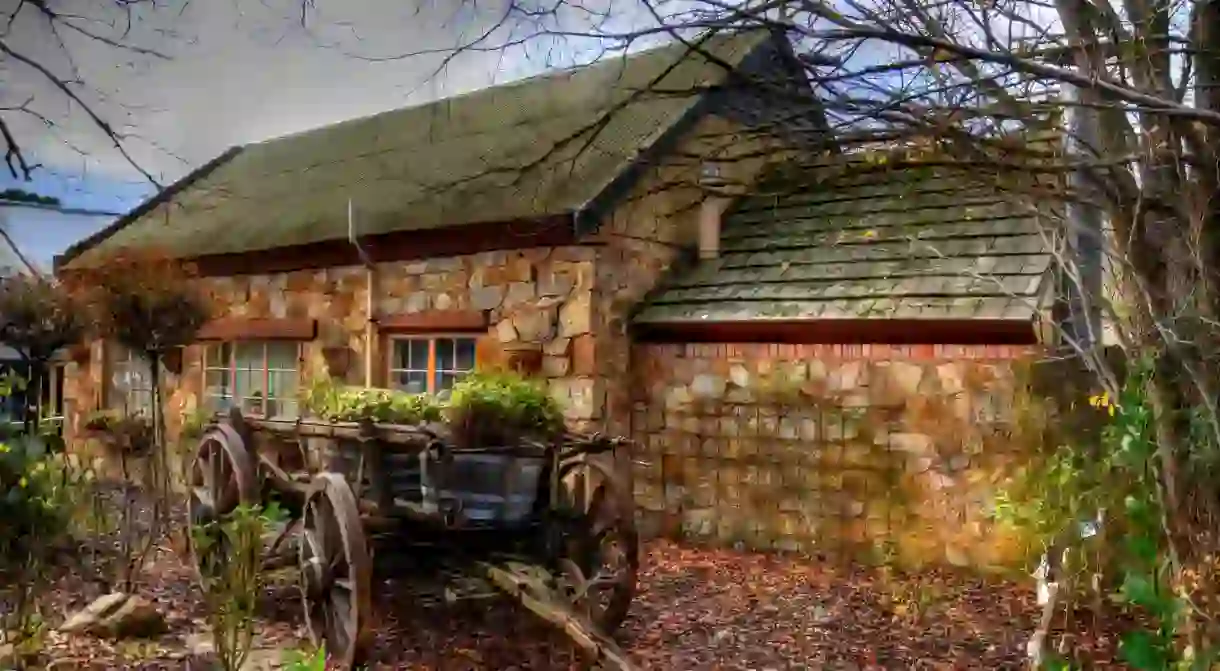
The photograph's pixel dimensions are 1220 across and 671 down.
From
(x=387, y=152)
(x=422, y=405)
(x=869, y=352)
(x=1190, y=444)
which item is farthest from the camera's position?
(x=387, y=152)

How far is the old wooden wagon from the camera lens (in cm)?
492

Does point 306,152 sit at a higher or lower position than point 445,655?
higher

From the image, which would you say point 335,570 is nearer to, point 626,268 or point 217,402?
point 626,268

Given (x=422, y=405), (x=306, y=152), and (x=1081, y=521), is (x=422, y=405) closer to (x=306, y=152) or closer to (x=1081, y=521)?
(x=1081, y=521)

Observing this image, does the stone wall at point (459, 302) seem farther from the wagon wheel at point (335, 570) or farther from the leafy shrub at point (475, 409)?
the wagon wheel at point (335, 570)

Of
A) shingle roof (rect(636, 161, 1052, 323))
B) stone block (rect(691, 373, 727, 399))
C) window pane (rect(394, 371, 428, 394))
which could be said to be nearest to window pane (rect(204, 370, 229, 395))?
window pane (rect(394, 371, 428, 394))

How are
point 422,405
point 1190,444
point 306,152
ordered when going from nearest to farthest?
point 1190,444 → point 422,405 → point 306,152

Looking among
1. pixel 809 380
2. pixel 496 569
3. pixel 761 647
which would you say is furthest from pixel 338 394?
pixel 809 380

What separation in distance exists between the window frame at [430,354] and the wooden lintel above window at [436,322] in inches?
1.9

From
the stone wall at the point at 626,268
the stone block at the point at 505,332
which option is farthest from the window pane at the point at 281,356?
the stone wall at the point at 626,268

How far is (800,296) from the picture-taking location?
8.34 m

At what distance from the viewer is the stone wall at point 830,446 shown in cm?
740

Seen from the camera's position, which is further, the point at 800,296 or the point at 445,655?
the point at 800,296

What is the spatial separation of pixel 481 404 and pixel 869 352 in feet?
12.3
